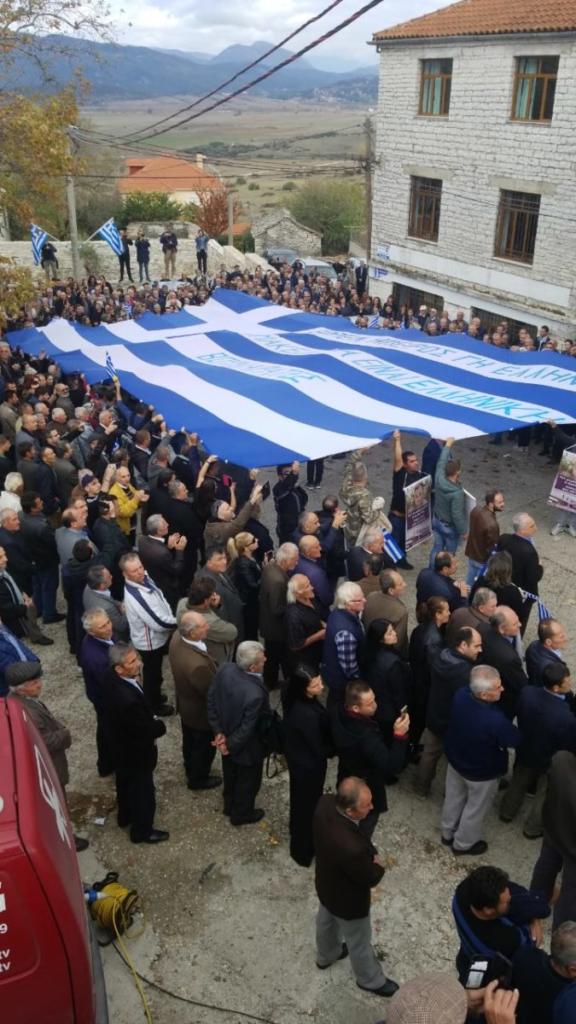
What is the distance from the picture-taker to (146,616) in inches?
225

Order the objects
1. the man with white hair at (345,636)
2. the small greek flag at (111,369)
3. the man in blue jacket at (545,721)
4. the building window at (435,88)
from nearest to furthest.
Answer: the man in blue jacket at (545,721) < the man with white hair at (345,636) < the small greek flag at (111,369) < the building window at (435,88)

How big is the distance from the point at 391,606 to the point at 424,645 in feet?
1.32

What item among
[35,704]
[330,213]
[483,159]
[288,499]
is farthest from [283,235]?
[35,704]

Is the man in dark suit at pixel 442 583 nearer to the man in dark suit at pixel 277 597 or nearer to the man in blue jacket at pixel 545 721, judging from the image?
the man in dark suit at pixel 277 597

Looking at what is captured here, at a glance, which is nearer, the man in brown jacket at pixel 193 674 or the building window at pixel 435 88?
the man in brown jacket at pixel 193 674

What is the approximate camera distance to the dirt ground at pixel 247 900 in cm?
409

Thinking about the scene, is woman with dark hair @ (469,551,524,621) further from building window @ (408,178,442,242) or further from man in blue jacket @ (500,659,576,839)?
building window @ (408,178,442,242)

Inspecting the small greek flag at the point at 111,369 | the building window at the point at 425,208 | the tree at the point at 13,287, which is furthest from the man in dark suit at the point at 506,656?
the building window at the point at 425,208

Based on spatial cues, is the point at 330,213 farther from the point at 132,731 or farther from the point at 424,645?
the point at 132,731

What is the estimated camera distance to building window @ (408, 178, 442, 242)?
1972cm

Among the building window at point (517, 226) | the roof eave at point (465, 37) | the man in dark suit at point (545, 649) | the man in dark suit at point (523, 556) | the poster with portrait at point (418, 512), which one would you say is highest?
the roof eave at point (465, 37)

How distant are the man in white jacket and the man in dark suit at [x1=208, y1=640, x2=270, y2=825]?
1088mm

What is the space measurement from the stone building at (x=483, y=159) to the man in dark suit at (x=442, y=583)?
12742 millimetres

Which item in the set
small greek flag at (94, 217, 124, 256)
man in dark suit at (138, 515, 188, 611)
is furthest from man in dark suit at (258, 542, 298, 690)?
small greek flag at (94, 217, 124, 256)
